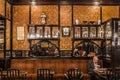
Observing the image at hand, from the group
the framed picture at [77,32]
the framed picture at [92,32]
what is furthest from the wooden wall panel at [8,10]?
the framed picture at [92,32]

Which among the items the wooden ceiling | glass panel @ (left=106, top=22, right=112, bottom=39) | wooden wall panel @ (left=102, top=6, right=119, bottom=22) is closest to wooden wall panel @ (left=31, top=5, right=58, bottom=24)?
the wooden ceiling

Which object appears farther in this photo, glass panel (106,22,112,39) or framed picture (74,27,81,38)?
framed picture (74,27,81,38)

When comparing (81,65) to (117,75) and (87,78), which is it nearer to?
(87,78)

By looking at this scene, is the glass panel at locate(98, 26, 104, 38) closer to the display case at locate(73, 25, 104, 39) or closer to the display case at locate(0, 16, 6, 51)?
the display case at locate(73, 25, 104, 39)

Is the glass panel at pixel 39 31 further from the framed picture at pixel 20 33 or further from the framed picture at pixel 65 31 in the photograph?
the framed picture at pixel 65 31

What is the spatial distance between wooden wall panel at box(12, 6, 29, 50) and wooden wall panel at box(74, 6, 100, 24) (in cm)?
226

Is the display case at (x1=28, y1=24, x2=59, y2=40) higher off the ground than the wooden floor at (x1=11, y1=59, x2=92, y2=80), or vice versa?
the display case at (x1=28, y1=24, x2=59, y2=40)

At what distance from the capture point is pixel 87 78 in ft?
33.5

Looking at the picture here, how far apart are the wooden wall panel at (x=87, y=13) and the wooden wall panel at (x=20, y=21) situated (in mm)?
2256

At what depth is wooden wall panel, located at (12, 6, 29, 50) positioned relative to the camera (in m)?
11.6

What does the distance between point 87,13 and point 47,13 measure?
5.96 feet

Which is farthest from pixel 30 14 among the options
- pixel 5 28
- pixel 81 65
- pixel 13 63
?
pixel 81 65

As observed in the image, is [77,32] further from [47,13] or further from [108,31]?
[108,31]

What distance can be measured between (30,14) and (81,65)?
10.6 feet
